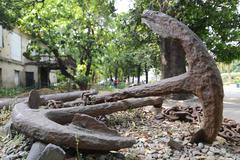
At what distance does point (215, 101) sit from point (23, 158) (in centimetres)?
231

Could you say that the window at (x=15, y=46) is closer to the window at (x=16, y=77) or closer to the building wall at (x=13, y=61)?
the building wall at (x=13, y=61)

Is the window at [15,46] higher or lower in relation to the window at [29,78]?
higher

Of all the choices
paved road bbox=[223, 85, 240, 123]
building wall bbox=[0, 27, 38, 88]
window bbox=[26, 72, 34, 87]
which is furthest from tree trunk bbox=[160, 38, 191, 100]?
window bbox=[26, 72, 34, 87]

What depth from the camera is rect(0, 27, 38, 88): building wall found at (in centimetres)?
2385

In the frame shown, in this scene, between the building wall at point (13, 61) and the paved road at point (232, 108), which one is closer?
the paved road at point (232, 108)

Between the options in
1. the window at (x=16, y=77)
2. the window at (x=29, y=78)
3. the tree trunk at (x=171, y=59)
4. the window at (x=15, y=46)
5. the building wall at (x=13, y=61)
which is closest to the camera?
the tree trunk at (x=171, y=59)

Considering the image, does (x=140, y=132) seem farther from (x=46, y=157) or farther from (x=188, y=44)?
(x=46, y=157)

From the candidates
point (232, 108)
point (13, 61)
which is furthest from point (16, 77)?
point (232, 108)

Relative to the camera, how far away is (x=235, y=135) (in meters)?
4.94

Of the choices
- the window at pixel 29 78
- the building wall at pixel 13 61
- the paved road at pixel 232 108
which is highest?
the building wall at pixel 13 61

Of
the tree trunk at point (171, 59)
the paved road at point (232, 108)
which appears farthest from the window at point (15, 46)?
the paved road at point (232, 108)

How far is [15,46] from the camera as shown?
26500 mm

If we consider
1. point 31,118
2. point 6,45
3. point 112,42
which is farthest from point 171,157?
point 6,45

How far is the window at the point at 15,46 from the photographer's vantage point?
25691 millimetres
